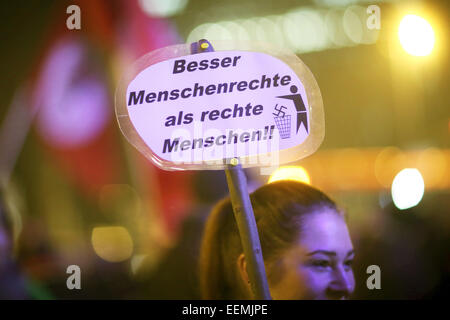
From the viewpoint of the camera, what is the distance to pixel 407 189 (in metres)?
2.43

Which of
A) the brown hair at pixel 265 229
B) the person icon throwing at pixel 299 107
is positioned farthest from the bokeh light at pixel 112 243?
the person icon throwing at pixel 299 107

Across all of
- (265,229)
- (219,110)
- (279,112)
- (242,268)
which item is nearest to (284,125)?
(279,112)

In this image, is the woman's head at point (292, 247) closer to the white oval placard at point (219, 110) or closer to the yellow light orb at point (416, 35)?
the white oval placard at point (219, 110)

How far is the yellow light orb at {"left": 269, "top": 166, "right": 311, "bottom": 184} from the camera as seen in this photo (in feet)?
5.57

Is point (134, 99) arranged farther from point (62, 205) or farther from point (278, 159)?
point (62, 205)

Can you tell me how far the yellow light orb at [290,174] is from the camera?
1697 millimetres

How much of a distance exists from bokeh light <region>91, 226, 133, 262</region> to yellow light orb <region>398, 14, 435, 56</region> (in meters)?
1.53

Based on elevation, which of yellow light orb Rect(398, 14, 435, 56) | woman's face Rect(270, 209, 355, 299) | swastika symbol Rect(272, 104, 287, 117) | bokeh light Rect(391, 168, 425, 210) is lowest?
woman's face Rect(270, 209, 355, 299)

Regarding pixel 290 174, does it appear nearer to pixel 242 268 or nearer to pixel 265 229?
pixel 265 229

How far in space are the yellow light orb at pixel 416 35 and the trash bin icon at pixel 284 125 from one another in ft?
2.93

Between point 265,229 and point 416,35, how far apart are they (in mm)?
1129

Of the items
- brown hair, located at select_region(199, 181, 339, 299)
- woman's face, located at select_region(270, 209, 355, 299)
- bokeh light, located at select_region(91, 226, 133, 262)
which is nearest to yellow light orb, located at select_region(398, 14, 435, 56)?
brown hair, located at select_region(199, 181, 339, 299)

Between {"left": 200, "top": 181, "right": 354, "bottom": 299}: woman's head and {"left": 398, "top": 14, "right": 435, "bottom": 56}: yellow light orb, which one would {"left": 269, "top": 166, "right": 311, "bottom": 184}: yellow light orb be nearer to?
{"left": 200, "top": 181, "right": 354, "bottom": 299}: woman's head

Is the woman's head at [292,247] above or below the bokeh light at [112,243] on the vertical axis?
below
